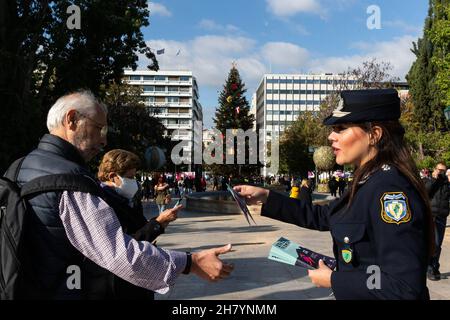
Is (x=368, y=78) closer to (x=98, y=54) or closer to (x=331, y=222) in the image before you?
(x=98, y=54)

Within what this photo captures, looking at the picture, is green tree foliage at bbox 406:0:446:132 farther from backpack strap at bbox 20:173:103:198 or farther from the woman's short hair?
backpack strap at bbox 20:173:103:198

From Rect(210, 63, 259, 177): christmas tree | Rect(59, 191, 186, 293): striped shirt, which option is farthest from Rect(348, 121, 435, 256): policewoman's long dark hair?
Rect(210, 63, 259, 177): christmas tree

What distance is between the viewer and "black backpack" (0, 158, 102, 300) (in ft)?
5.68

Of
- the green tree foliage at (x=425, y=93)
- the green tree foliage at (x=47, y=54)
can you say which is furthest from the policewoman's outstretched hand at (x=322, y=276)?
the green tree foliage at (x=425, y=93)

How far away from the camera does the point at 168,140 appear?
5184 cm

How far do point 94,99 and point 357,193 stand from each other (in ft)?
4.17

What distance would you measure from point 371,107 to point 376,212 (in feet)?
1.64

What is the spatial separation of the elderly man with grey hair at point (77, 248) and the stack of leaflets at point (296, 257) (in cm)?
25

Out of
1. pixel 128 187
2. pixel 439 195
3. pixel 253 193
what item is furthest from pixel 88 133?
pixel 439 195

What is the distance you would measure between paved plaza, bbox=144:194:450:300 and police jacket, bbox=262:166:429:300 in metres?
4.20

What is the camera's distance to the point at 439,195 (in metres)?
7.82

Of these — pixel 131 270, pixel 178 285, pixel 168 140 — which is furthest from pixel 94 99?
pixel 168 140

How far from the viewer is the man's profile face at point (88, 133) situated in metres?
2.04

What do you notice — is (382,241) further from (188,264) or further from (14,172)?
(14,172)
